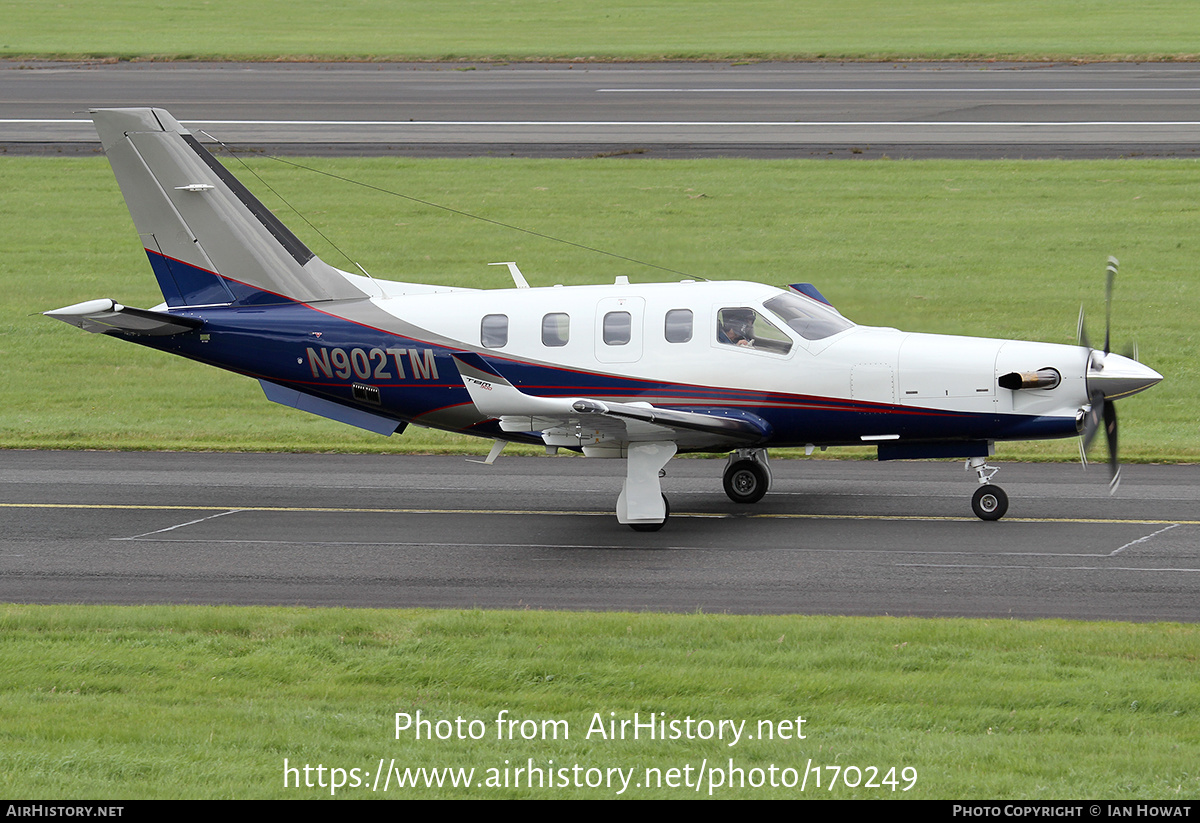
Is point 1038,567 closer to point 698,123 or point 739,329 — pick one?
point 739,329

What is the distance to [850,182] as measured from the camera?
1353 inches

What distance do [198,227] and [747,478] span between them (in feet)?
26.2

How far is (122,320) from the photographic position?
57.1 feet

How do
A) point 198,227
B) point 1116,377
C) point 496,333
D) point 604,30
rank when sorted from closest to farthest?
point 1116,377 → point 496,333 → point 198,227 → point 604,30

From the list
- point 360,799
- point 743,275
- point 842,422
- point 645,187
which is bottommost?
point 360,799

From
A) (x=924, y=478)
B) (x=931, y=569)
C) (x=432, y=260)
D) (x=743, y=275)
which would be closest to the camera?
(x=931, y=569)

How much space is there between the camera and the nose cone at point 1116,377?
50.7ft

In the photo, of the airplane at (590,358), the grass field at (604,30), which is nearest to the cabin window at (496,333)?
the airplane at (590,358)

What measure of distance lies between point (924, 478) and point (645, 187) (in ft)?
56.8

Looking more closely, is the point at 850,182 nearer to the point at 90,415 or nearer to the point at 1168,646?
the point at 90,415

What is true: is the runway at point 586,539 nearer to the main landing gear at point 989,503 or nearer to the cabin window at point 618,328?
the main landing gear at point 989,503

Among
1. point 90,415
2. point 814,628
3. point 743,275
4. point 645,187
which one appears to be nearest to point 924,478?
point 814,628

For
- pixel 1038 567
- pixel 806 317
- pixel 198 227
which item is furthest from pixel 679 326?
pixel 198 227

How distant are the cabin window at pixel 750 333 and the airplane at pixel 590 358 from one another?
0.03 meters
